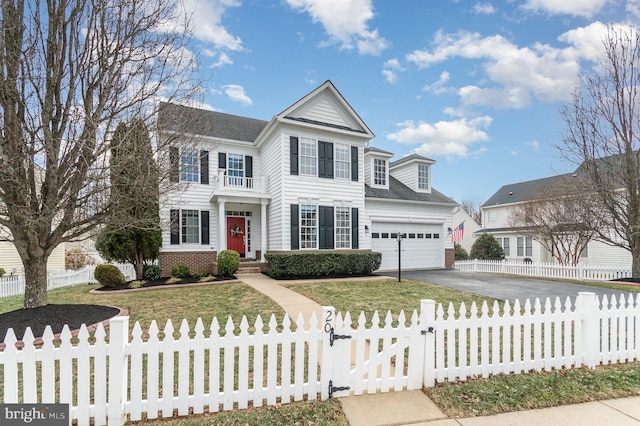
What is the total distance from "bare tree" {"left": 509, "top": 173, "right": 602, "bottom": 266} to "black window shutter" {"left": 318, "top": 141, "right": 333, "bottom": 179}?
36.2ft

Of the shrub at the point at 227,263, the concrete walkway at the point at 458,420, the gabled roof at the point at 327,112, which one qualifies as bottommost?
the concrete walkway at the point at 458,420

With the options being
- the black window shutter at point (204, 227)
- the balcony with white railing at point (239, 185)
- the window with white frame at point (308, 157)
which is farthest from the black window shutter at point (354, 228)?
the black window shutter at point (204, 227)

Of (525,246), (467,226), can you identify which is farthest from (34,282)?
(467,226)

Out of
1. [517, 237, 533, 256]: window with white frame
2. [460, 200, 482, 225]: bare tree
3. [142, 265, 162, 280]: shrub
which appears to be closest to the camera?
[142, 265, 162, 280]: shrub

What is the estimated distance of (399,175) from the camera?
67.9 ft

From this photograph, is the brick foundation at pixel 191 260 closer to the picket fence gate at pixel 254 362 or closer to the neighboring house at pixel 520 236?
the picket fence gate at pixel 254 362

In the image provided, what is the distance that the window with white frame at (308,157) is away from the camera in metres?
14.1

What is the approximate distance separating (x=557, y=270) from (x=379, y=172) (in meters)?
9.76

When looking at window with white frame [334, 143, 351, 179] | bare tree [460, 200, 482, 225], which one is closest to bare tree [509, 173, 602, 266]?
window with white frame [334, 143, 351, 179]

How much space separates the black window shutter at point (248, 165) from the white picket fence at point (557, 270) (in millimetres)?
12969

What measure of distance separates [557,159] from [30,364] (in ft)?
56.5

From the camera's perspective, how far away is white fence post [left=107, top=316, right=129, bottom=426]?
2980 mm

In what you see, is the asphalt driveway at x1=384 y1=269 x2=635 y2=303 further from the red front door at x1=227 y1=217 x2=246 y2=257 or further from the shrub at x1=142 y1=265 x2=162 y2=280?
the shrub at x1=142 y1=265 x2=162 y2=280

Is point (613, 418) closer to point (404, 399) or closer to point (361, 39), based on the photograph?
point (404, 399)
